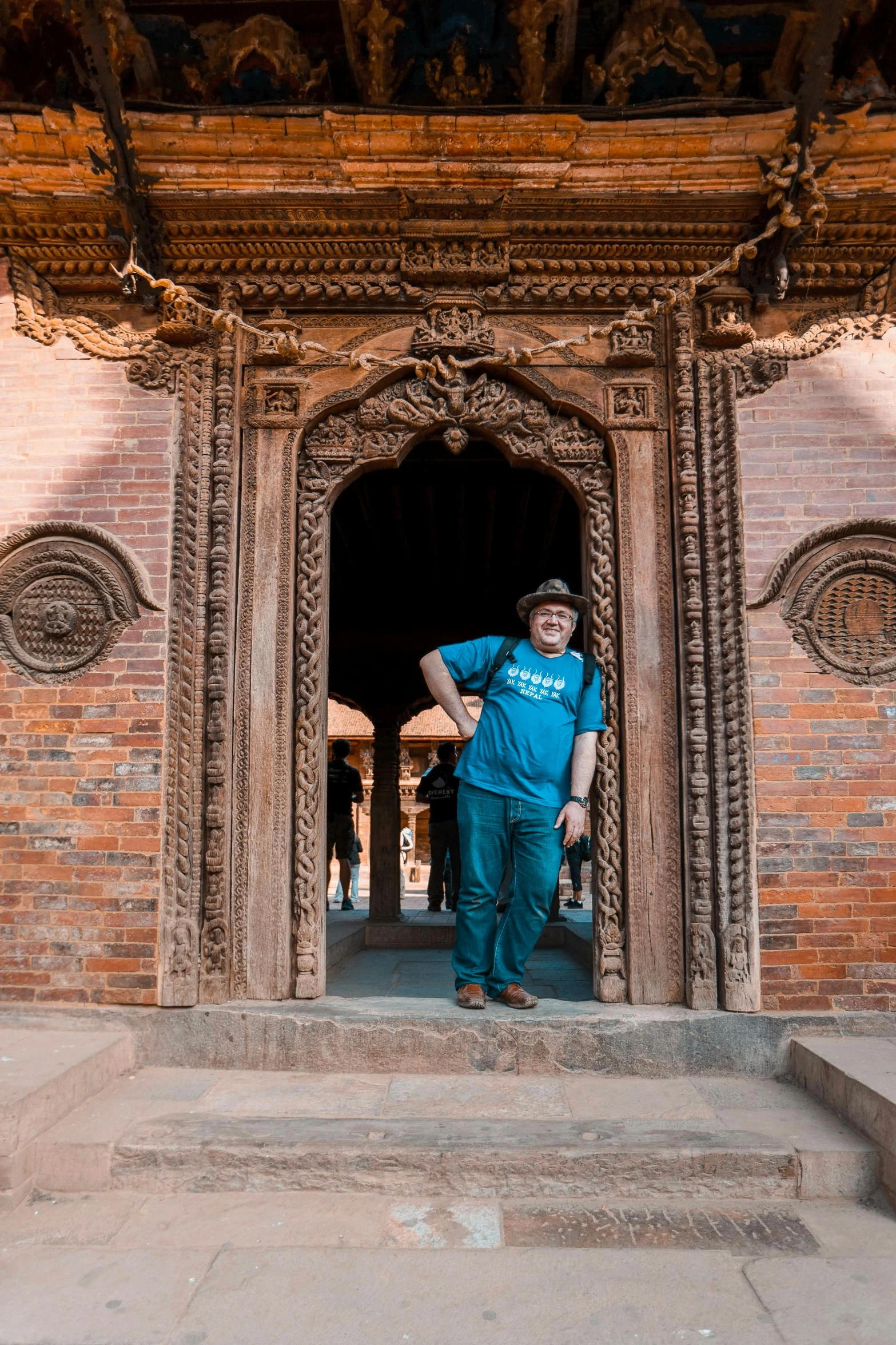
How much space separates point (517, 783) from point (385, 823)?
6182mm

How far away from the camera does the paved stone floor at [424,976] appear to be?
16.4 feet

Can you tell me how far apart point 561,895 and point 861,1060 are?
14887 millimetres

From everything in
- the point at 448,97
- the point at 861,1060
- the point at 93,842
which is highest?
the point at 448,97

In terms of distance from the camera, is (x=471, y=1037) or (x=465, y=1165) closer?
(x=465, y=1165)

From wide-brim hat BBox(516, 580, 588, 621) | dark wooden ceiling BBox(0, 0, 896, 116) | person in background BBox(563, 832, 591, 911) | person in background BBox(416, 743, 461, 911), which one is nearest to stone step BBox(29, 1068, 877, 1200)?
wide-brim hat BBox(516, 580, 588, 621)

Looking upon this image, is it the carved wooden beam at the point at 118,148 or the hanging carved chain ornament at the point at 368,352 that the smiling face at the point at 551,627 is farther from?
the carved wooden beam at the point at 118,148

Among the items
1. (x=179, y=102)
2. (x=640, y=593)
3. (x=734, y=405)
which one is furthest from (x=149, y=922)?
(x=179, y=102)

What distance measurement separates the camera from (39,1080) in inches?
130

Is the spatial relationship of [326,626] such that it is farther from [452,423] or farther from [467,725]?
[452,423]

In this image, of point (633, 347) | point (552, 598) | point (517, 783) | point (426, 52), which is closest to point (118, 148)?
point (426, 52)

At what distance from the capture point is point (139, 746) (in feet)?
14.4

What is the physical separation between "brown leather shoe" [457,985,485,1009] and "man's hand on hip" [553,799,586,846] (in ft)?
2.55

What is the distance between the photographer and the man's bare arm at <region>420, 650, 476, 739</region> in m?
4.48

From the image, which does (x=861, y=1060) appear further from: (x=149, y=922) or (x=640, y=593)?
(x=149, y=922)
